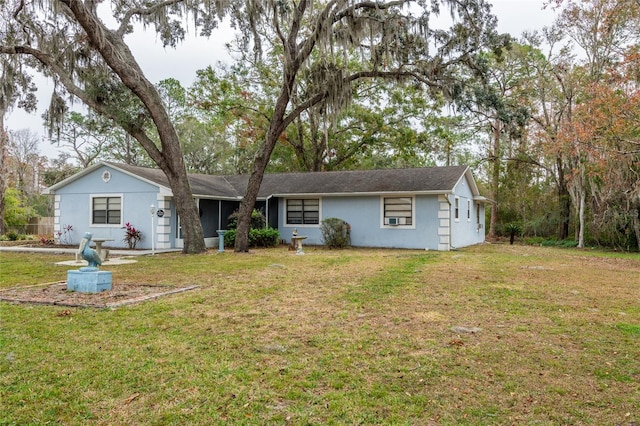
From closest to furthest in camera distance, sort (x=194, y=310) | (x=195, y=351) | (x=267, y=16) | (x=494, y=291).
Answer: (x=195, y=351) < (x=194, y=310) < (x=494, y=291) < (x=267, y=16)

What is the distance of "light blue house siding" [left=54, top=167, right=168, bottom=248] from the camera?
15.2 m

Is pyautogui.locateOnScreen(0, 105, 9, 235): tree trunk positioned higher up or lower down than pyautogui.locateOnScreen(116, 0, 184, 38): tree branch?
lower down

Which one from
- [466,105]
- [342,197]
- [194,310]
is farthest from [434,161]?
[194,310]

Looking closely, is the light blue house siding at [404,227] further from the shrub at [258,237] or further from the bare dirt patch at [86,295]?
the bare dirt patch at [86,295]

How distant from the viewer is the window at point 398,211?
52.5 ft

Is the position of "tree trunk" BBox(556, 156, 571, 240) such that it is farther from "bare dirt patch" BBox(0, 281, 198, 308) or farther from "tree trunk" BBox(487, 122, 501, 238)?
"bare dirt patch" BBox(0, 281, 198, 308)

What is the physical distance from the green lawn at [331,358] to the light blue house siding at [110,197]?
9.00m

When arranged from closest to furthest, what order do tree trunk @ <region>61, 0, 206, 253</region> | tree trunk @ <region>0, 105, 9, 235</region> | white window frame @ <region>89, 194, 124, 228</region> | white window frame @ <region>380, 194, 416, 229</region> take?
tree trunk @ <region>61, 0, 206, 253</region> → white window frame @ <region>89, 194, 124, 228</region> → white window frame @ <region>380, 194, 416, 229</region> → tree trunk @ <region>0, 105, 9, 235</region>

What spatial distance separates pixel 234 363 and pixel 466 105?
11.2 meters

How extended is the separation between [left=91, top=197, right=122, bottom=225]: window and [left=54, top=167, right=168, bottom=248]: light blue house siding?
80 mm

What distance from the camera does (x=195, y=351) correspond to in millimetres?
4090

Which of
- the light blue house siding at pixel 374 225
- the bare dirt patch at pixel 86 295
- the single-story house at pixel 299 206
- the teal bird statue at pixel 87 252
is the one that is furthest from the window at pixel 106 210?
the teal bird statue at pixel 87 252

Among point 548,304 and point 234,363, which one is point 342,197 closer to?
point 548,304

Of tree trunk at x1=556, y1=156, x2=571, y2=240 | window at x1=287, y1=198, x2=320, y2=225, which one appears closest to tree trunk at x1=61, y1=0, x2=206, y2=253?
window at x1=287, y1=198, x2=320, y2=225
